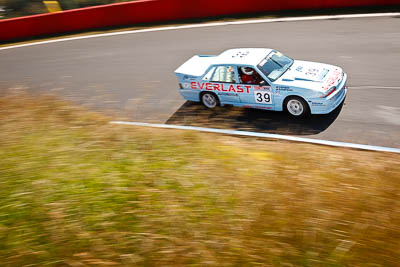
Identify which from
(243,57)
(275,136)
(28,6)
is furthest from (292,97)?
(28,6)

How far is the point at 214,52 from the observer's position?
1402 centimetres

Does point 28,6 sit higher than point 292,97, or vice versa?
point 28,6

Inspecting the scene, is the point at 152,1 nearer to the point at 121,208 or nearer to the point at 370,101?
the point at 370,101

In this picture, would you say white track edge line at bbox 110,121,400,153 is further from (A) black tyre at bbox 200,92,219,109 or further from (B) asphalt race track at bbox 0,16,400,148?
(A) black tyre at bbox 200,92,219,109

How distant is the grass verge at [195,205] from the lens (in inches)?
169

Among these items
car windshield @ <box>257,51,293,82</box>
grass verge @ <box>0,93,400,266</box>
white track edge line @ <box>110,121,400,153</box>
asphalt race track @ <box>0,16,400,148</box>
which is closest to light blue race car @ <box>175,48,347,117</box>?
car windshield @ <box>257,51,293,82</box>

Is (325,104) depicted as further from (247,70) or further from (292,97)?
(247,70)

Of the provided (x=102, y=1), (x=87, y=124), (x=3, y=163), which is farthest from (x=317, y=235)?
(x=102, y=1)

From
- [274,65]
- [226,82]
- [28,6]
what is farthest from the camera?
[28,6]

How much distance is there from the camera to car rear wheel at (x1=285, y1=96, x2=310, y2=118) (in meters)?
8.44

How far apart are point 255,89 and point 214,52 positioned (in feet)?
18.3

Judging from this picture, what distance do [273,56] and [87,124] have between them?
5060 millimetres

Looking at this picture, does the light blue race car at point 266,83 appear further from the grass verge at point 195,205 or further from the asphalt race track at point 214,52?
the grass verge at point 195,205

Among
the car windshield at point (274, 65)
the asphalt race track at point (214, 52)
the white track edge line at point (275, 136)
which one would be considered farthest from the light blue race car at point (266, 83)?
the white track edge line at point (275, 136)
